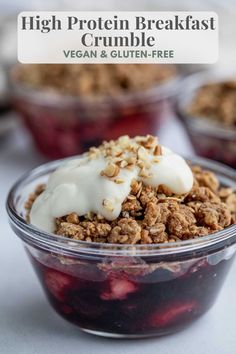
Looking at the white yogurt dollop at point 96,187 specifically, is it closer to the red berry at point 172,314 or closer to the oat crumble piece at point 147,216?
the oat crumble piece at point 147,216

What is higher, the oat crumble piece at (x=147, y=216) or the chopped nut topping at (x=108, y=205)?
the chopped nut topping at (x=108, y=205)

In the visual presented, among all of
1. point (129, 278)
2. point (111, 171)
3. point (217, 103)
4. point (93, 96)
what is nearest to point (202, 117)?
point (217, 103)

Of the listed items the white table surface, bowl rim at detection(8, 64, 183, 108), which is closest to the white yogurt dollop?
the white table surface

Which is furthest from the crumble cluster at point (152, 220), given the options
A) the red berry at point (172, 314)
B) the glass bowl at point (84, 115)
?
the glass bowl at point (84, 115)

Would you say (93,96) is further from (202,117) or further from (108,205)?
(108,205)

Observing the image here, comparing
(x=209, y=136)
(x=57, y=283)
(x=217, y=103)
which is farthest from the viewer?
(x=217, y=103)

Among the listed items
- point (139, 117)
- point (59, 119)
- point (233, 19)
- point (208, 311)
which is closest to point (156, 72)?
point (139, 117)
